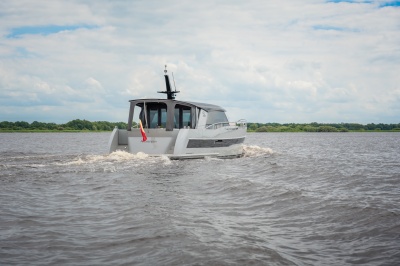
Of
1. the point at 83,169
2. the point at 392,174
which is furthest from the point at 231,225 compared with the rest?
the point at 392,174

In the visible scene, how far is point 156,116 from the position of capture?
24078mm

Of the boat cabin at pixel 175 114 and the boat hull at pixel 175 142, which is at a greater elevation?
the boat cabin at pixel 175 114

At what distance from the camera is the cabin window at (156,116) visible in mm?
23938

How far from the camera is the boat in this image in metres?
21.7

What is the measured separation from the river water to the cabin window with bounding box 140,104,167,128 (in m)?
7.91

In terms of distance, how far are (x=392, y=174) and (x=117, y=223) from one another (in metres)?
14.0

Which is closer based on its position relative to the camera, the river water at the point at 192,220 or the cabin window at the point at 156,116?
the river water at the point at 192,220

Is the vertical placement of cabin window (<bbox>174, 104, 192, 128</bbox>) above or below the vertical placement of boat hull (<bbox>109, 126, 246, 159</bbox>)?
above

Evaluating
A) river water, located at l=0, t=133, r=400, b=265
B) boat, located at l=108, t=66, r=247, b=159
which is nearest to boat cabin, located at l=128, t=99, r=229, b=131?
boat, located at l=108, t=66, r=247, b=159

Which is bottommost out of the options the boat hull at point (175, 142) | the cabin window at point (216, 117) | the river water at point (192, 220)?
the river water at point (192, 220)

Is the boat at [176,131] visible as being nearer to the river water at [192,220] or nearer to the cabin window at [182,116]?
the cabin window at [182,116]

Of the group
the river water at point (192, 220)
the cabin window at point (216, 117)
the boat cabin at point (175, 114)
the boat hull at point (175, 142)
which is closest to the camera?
the river water at point (192, 220)

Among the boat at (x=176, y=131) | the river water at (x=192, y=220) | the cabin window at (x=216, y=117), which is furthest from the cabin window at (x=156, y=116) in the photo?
the river water at (x=192, y=220)

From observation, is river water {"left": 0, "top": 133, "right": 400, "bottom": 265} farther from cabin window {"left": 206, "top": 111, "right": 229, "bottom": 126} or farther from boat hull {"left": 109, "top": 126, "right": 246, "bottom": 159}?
cabin window {"left": 206, "top": 111, "right": 229, "bottom": 126}
